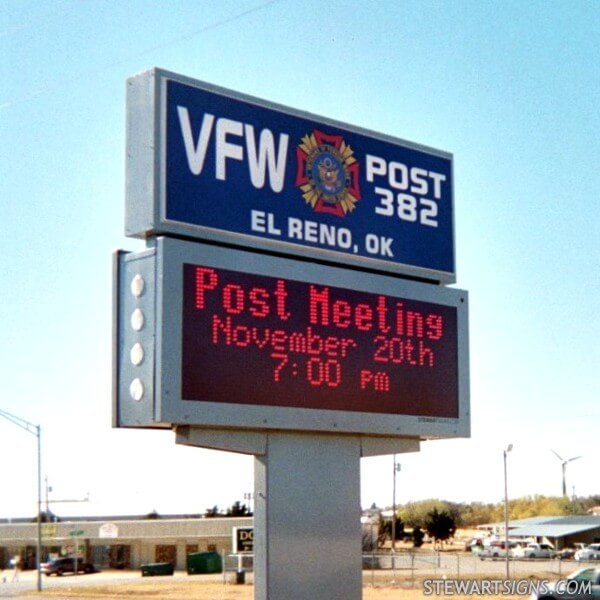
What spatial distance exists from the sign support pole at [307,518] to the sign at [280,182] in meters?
2.47

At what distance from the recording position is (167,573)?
7044 cm

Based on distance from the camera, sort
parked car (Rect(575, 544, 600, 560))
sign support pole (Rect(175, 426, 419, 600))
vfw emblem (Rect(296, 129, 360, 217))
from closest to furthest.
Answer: sign support pole (Rect(175, 426, 419, 600)) → vfw emblem (Rect(296, 129, 360, 217)) → parked car (Rect(575, 544, 600, 560))

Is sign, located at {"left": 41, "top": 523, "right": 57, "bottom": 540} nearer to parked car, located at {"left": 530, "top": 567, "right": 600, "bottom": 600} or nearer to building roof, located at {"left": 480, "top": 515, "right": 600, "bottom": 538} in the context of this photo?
building roof, located at {"left": 480, "top": 515, "right": 600, "bottom": 538}

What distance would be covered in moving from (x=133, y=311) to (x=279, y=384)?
195 cm

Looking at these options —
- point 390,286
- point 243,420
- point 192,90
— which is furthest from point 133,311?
point 390,286

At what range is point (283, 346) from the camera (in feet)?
46.2

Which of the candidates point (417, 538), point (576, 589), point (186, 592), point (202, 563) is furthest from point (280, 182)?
point (417, 538)

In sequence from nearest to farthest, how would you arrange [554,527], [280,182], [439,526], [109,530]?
[280,182] → [109,530] → [554,527] → [439,526]

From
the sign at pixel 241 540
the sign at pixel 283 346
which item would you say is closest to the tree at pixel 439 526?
the sign at pixel 241 540

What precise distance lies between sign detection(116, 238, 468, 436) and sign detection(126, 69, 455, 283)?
47cm

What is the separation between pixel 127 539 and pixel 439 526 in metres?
32.8

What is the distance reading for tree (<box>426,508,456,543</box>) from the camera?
101875 millimetres

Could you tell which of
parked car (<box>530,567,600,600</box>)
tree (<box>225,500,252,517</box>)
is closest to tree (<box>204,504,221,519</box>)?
tree (<box>225,500,252,517</box>)

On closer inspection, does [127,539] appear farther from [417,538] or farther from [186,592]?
[417,538]
